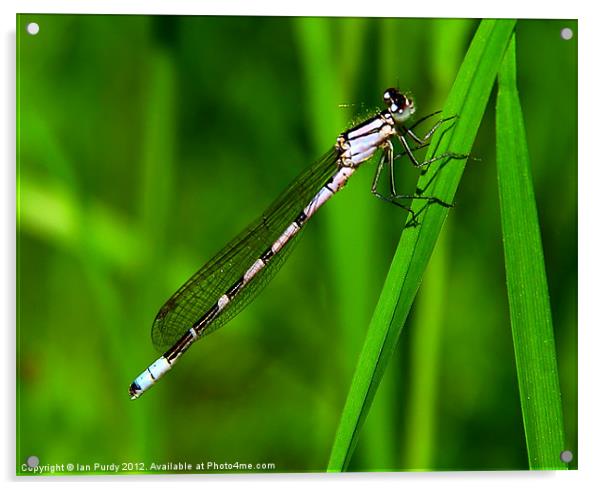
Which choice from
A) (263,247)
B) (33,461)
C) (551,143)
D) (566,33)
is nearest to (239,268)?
(263,247)

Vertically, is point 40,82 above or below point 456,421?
above

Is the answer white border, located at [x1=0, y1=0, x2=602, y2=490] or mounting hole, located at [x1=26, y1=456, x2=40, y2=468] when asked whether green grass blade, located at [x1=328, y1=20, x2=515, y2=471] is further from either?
mounting hole, located at [x1=26, y1=456, x2=40, y2=468]

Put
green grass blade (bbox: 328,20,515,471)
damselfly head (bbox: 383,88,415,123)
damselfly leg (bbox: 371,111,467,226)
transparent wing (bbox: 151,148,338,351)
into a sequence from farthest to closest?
transparent wing (bbox: 151,148,338,351)
damselfly head (bbox: 383,88,415,123)
damselfly leg (bbox: 371,111,467,226)
green grass blade (bbox: 328,20,515,471)

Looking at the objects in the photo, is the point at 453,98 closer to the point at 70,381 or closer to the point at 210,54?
the point at 210,54

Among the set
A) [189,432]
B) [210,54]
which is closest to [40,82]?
[210,54]

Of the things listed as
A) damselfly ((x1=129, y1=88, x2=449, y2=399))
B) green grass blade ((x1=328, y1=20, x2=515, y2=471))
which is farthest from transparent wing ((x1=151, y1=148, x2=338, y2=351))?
green grass blade ((x1=328, y1=20, x2=515, y2=471))
